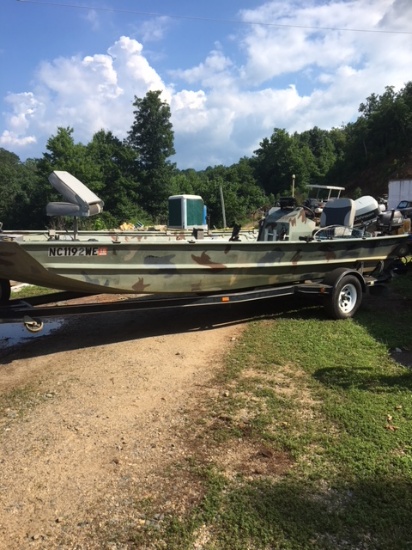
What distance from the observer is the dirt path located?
9.27 ft

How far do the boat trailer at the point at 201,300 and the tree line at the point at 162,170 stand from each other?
25.0m

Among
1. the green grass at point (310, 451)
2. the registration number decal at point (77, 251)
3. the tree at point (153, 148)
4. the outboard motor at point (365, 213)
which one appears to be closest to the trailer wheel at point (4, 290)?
the registration number decal at point (77, 251)

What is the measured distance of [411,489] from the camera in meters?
2.95

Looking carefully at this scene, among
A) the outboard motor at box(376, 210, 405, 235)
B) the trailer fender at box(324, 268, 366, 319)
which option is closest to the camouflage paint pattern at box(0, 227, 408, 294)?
the trailer fender at box(324, 268, 366, 319)

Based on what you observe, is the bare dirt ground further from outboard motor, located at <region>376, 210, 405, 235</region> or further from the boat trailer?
outboard motor, located at <region>376, 210, 405, 235</region>

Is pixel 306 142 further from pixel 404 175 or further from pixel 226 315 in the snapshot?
pixel 226 315

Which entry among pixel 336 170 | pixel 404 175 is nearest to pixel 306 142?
pixel 336 170

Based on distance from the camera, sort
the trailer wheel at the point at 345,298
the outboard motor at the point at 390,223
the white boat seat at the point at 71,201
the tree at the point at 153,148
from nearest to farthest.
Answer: the white boat seat at the point at 71,201
the trailer wheel at the point at 345,298
the outboard motor at the point at 390,223
the tree at the point at 153,148

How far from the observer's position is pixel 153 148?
4203 centimetres

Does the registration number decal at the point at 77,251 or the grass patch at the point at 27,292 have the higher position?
the registration number decal at the point at 77,251

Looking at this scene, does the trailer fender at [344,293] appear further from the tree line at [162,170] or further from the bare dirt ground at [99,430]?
the tree line at [162,170]

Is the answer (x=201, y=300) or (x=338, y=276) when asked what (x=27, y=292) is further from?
(x=338, y=276)

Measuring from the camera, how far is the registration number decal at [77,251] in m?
5.12

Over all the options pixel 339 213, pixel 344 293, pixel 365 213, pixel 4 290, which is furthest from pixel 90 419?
pixel 365 213
